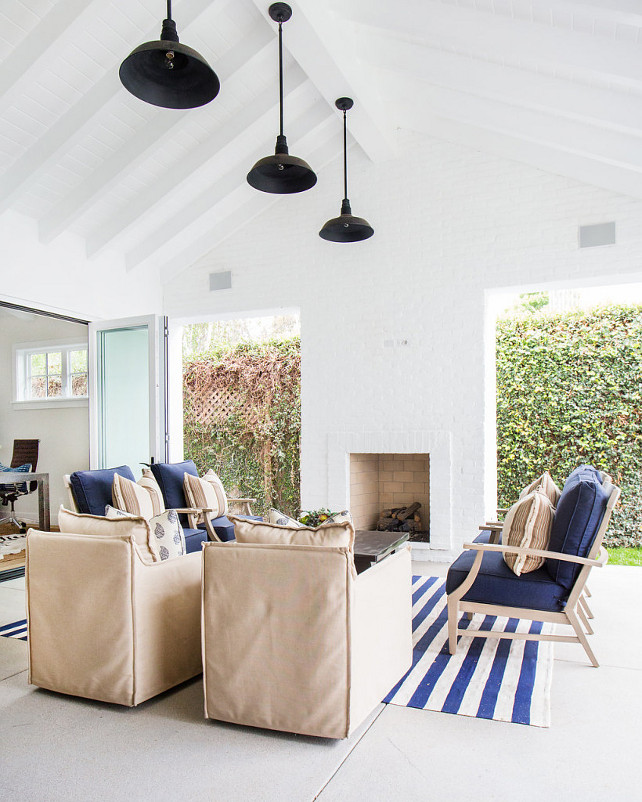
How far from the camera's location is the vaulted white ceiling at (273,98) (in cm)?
365

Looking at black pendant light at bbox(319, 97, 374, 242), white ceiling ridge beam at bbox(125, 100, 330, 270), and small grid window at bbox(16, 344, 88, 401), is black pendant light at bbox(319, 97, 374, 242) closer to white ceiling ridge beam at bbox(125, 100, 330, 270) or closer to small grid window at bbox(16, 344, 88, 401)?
white ceiling ridge beam at bbox(125, 100, 330, 270)

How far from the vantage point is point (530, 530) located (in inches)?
127

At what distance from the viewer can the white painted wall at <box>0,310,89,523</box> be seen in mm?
7410

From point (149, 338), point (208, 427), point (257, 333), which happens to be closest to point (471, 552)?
point (149, 338)

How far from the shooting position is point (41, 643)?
2.90m

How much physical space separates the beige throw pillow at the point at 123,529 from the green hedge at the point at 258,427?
464cm

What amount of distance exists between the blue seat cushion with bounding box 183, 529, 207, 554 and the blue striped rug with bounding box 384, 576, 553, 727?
5.59ft

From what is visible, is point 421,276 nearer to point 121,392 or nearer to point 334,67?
point 334,67

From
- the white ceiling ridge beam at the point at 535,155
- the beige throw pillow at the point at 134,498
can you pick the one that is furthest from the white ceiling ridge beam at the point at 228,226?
the beige throw pillow at the point at 134,498

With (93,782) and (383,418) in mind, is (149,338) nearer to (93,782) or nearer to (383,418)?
(383,418)

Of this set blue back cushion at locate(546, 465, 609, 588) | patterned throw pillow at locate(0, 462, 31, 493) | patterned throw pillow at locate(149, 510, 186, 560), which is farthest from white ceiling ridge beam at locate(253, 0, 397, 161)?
patterned throw pillow at locate(0, 462, 31, 493)

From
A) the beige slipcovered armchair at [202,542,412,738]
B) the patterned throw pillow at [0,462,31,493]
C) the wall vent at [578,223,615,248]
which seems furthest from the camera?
the patterned throw pillow at [0,462,31,493]

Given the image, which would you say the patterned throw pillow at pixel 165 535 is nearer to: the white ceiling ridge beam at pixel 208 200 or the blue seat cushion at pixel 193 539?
the blue seat cushion at pixel 193 539

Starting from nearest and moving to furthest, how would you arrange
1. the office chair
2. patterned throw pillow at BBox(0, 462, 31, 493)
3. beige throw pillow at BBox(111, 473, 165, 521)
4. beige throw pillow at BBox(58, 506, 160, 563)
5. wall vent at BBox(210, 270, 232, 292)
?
beige throw pillow at BBox(58, 506, 160, 563)
beige throw pillow at BBox(111, 473, 165, 521)
wall vent at BBox(210, 270, 232, 292)
patterned throw pillow at BBox(0, 462, 31, 493)
the office chair
